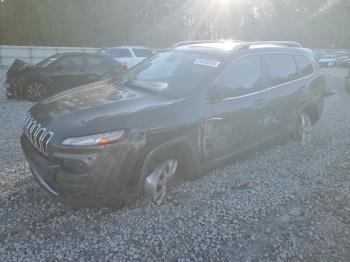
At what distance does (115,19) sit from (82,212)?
27469 mm

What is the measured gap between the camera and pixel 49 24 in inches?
1034

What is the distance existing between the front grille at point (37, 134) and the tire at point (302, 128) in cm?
396

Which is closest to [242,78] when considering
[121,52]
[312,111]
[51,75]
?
[312,111]

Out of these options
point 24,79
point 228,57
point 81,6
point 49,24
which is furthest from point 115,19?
point 228,57

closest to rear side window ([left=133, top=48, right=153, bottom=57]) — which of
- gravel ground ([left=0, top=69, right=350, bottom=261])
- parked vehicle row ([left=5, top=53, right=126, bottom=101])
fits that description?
parked vehicle row ([left=5, top=53, right=126, bottom=101])

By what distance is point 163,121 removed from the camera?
3.05 m

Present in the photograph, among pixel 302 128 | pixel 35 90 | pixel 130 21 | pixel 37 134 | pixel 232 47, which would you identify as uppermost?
pixel 130 21

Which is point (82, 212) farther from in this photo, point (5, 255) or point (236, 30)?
point (236, 30)

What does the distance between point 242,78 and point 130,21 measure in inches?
1068

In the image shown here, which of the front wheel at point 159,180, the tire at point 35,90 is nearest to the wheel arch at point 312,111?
the front wheel at point 159,180

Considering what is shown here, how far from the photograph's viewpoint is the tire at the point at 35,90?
8344mm

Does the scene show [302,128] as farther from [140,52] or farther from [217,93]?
[140,52]

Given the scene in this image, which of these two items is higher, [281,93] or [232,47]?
[232,47]

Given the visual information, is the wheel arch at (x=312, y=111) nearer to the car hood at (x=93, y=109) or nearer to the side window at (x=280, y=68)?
the side window at (x=280, y=68)
